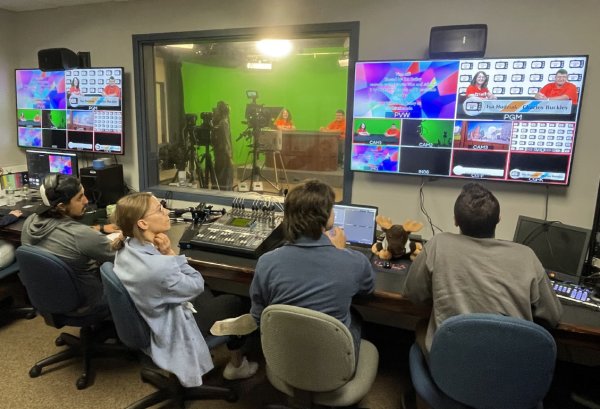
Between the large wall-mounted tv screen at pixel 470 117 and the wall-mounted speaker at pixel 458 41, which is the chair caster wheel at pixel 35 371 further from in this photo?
the wall-mounted speaker at pixel 458 41

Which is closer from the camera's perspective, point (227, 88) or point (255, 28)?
point (255, 28)

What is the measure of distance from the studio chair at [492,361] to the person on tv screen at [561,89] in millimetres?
1435

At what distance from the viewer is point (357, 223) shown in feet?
8.26

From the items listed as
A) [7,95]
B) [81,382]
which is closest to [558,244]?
[81,382]

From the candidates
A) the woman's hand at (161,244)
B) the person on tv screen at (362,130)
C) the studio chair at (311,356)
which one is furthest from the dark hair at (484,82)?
the woman's hand at (161,244)

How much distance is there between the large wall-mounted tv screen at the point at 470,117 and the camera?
2.25 m

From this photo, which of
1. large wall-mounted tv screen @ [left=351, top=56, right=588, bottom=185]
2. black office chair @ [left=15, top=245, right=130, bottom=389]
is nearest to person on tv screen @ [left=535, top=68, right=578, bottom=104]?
large wall-mounted tv screen @ [left=351, top=56, right=588, bottom=185]

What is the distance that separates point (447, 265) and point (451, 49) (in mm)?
1365

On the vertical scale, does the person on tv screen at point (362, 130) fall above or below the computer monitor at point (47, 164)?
above

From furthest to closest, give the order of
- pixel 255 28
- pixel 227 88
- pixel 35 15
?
pixel 227 88 → pixel 35 15 → pixel 255 28

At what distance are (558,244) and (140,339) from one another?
79.8 inches

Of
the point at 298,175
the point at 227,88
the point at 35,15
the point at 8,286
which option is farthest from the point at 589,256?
the point at 227,88

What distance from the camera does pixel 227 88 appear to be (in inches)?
269

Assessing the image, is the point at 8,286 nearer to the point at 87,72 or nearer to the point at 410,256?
the point at 87,72
